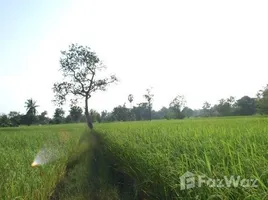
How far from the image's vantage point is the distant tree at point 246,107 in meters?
68.4

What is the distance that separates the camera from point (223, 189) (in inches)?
99.9

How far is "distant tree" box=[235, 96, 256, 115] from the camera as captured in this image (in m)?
68.4
